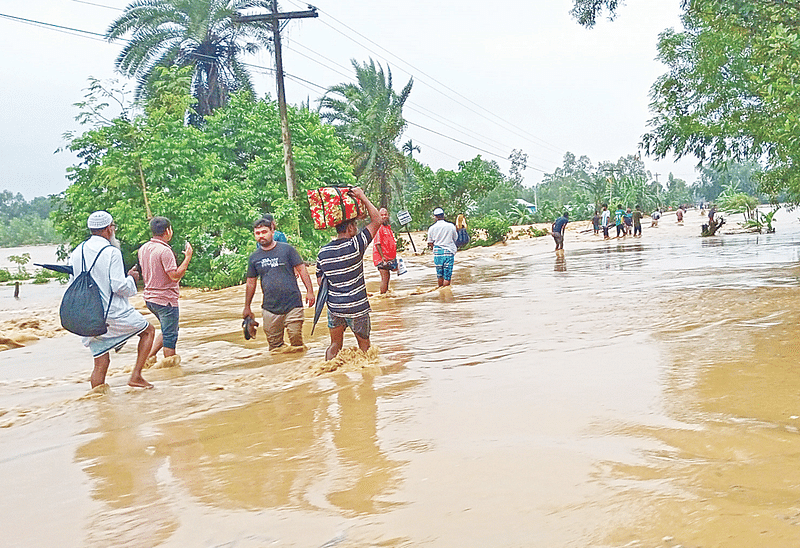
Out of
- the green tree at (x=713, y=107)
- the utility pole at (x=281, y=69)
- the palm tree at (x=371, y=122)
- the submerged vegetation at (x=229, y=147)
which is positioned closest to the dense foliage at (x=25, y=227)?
the palm tree at (x=371, y=122)

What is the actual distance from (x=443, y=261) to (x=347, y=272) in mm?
8343

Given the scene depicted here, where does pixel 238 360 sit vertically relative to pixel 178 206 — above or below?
below

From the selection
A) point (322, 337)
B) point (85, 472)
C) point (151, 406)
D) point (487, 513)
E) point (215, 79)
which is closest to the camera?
point (487, 513)

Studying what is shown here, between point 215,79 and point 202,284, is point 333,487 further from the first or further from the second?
point 215,79

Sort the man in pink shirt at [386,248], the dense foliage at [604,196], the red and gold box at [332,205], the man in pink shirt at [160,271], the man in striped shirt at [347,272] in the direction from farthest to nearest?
the dense foliage at [604,196] < the man in pink shirt at [386,248] < the man in pink shirt at [160,271] < the man in striped shirt at [347,272] < the red and gold box at [332,205]

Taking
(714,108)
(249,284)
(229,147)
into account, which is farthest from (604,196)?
(249,284)

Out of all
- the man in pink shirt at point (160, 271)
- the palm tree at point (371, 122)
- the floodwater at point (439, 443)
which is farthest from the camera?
the palm tree at point (371, 122)

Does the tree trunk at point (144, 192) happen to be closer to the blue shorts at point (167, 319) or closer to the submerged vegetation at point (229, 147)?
the submerged vegetation at point (229, 147)

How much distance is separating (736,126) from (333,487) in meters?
21.4

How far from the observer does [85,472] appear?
4.60 metres

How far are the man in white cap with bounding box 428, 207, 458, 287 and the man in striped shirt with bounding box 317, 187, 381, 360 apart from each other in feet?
23.5

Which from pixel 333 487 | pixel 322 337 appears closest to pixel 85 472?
pixel 333 487

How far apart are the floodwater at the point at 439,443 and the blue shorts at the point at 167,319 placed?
362 mm

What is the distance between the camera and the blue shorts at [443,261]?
14.9 m
